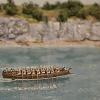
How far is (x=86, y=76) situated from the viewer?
3672cm

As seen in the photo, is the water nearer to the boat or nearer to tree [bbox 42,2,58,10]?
the boat

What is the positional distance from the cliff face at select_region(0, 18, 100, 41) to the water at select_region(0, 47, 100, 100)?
8.60 ft

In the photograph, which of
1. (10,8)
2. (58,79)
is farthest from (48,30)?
(58,79)

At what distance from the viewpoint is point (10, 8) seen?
50.0 metres

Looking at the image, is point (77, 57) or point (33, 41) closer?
point (77, 57)

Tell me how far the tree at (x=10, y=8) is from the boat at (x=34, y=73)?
14.7 metres

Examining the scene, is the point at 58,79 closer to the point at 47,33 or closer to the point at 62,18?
the point at 47,33

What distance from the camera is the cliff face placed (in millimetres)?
49094

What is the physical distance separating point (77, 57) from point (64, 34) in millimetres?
7476

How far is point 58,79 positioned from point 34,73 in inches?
77.5

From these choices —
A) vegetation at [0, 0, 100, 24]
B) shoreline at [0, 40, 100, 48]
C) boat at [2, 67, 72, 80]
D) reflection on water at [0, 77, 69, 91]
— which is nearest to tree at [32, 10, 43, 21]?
vegetation at [0, 0, 100, 24]

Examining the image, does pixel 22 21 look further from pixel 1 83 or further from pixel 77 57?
pixel 1 83

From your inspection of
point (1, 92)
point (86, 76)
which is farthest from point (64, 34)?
point (1, 92)

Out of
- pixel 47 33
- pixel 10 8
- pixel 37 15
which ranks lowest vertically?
pixel 47 33
